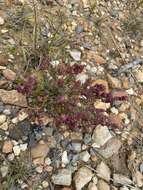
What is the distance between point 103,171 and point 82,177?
24cm

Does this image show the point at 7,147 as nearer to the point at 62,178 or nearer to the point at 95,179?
the point at 62,178

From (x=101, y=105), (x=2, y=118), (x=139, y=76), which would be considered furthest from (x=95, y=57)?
(x=2, y=118)

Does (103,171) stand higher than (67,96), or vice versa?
(67,96)

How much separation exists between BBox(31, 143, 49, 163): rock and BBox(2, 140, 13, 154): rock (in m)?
0.21

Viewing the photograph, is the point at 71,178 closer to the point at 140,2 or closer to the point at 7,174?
the point at 7,174

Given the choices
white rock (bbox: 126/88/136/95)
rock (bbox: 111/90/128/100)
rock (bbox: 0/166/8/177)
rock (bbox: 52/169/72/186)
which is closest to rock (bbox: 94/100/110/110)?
rock (bbox: 111/90/128/100)

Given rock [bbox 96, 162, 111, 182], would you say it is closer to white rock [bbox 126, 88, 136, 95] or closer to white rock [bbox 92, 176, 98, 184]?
white rock [bbox 92, 176, 98, 184]

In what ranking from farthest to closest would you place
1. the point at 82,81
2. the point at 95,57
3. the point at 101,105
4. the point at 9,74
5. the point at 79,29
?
the point at 79,29 → the point at 95,57 → the point at 82,81 → the point at 101,105 → the point at 9,74

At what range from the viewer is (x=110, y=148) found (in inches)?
163

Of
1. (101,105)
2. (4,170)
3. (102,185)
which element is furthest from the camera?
(101,105)

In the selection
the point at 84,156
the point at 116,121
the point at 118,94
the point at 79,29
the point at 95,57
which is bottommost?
the point at 84,156

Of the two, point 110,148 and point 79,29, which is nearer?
point 110,148

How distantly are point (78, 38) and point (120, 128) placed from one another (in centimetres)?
131

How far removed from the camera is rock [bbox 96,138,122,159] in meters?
4.11
